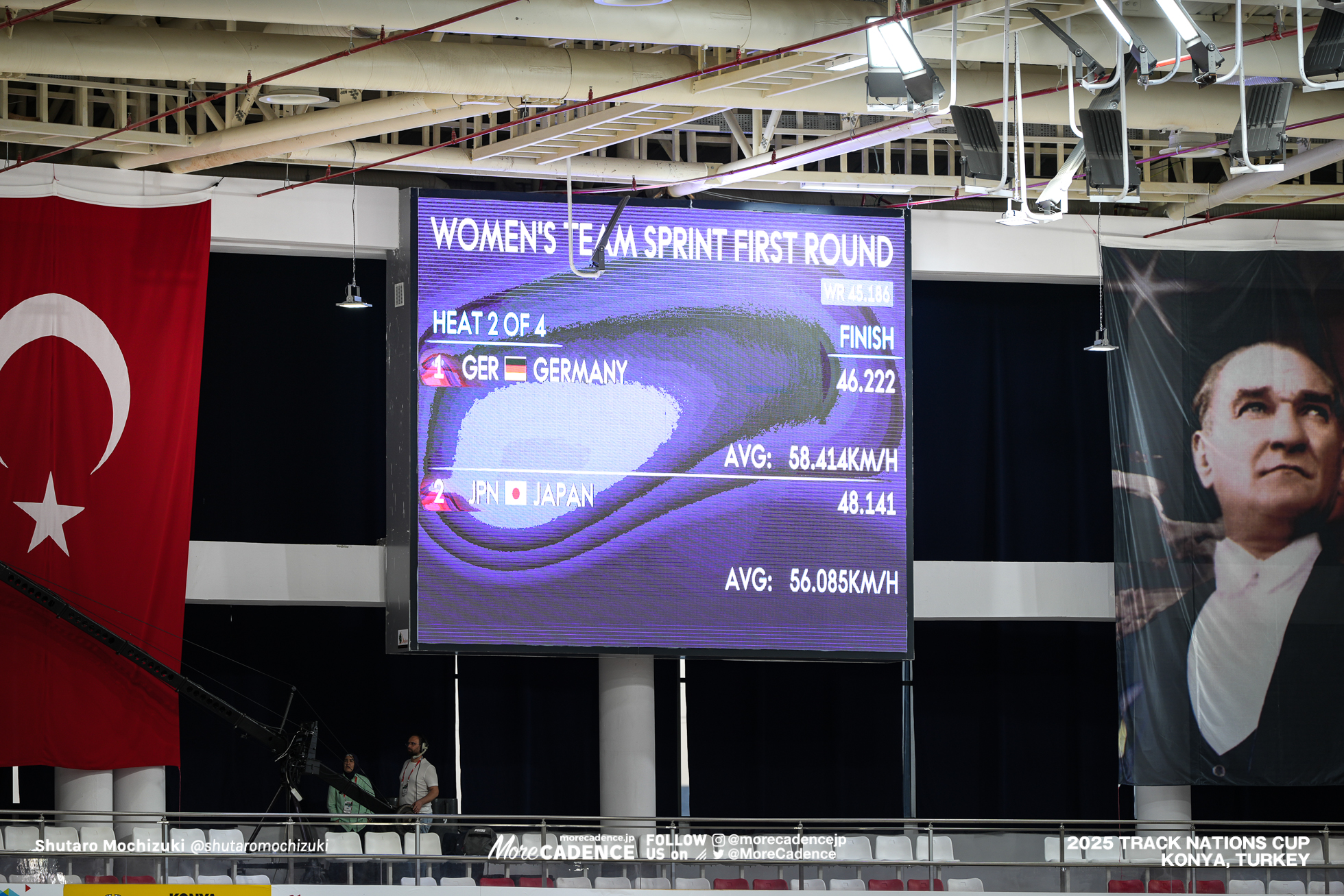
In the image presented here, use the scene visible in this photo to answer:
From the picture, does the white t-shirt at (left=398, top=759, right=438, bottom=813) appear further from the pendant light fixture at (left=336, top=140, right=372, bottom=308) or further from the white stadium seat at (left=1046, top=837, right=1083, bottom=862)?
the white stadium seat at (left=1046, top=837, right=1083, bottom=862)

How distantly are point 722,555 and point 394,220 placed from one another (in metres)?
4.50

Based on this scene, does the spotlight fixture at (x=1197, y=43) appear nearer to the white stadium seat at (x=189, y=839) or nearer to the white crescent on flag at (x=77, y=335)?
the white stadium seat at (x=189, y=839)

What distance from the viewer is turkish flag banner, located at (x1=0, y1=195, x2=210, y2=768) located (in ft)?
49.3

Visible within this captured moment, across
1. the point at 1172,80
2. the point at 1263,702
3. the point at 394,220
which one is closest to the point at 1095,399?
the point at 1263,702

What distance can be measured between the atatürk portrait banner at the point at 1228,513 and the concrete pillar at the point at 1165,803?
909 millimetres

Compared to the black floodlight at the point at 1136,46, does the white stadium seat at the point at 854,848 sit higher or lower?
lower

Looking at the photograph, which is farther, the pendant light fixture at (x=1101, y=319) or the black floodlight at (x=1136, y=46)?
the pendant light fixture at (x=1101, y=319)

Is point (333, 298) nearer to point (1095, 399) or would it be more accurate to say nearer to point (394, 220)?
point (394, 220)

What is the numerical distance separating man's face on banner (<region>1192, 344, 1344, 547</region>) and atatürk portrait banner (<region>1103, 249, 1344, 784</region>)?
15mm

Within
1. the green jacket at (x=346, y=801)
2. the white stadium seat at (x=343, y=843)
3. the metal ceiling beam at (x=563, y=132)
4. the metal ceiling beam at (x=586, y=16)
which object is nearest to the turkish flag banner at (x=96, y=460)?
the green jacket at (x=346, y=801)

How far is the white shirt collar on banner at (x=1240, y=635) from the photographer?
1681 cm

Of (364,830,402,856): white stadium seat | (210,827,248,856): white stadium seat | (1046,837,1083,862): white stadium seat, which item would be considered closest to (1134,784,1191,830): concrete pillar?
(1046,837,1083,862): white stadium seat

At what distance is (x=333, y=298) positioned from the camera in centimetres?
1803

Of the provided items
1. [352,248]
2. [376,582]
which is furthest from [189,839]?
[352,248]
